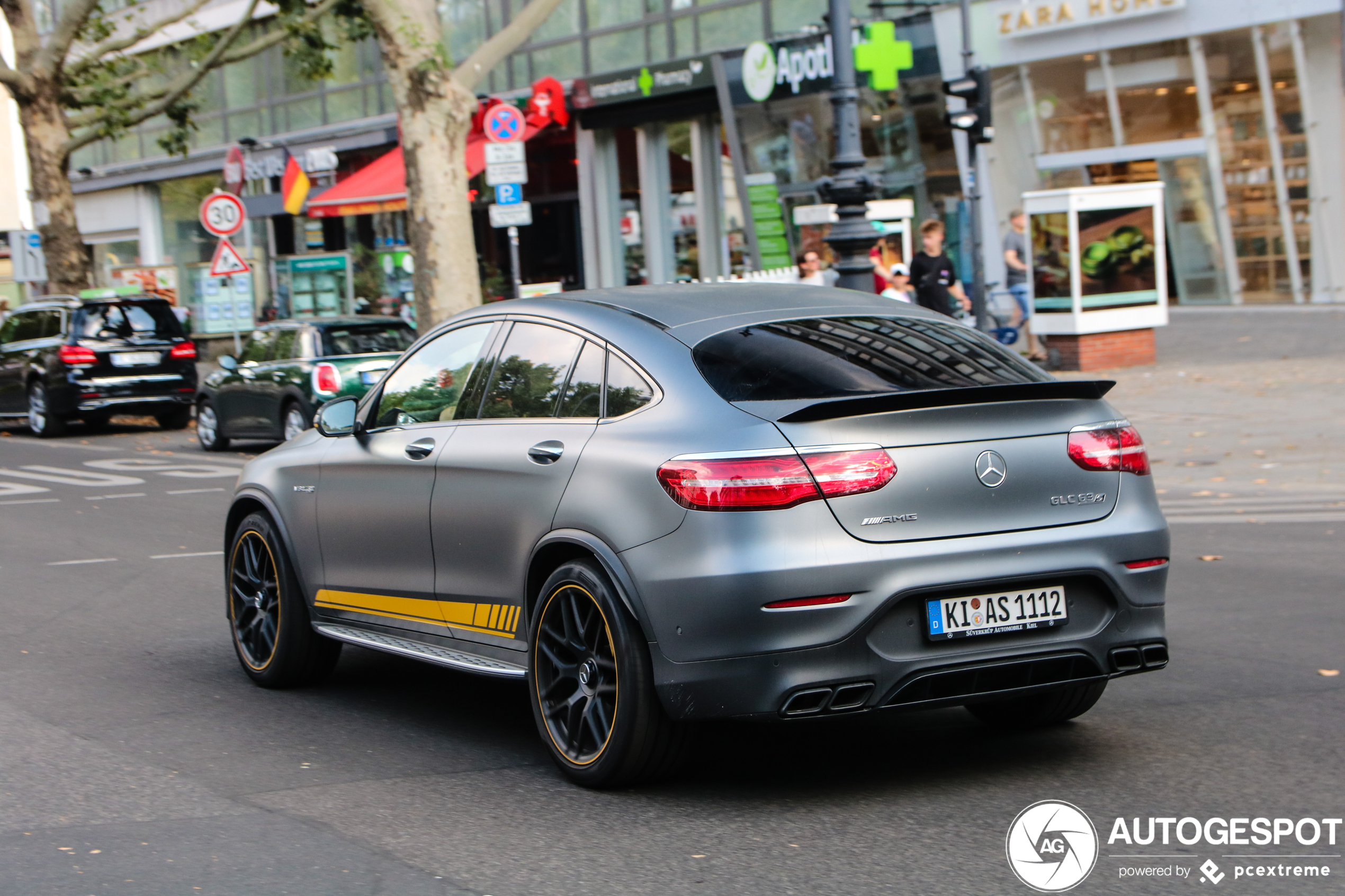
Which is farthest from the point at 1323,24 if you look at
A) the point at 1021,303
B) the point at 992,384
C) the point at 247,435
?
the point at 992,384

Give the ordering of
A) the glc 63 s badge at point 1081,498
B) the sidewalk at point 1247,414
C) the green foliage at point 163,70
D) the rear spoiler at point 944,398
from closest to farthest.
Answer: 1. the rear spoiler at point 944,398
2. the glc 63 s badge at point 1081,498
3. the sidewalk at point 1247,414
4. the green foliage at point 163,70

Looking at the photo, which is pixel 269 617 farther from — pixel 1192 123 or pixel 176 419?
pixel 1192 123

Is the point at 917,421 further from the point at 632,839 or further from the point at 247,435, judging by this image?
the point at 247,435

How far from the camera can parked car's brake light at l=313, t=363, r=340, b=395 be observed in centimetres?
1742

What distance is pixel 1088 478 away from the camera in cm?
514

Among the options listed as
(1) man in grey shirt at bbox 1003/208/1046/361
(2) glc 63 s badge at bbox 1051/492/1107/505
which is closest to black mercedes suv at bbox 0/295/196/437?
(1) man in grey shirt at bbox 1003/208/1046/361

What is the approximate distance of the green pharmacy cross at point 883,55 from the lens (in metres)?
26.9

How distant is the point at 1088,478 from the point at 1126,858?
123 cm

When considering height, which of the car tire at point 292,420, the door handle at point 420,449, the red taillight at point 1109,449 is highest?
the car tire at point 292,420

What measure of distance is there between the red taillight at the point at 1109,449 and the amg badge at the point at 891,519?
61 cm

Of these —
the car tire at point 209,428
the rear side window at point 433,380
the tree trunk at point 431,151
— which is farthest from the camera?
the car tire at point 209,428

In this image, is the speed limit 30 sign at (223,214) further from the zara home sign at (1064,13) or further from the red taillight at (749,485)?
the red taillight at (749,485)

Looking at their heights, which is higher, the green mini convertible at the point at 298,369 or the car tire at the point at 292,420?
the green mini convertible at the point at 298,369

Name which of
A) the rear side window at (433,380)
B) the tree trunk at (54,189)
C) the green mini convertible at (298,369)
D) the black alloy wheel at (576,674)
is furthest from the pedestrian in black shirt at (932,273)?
the tree trunk at (54,189)
